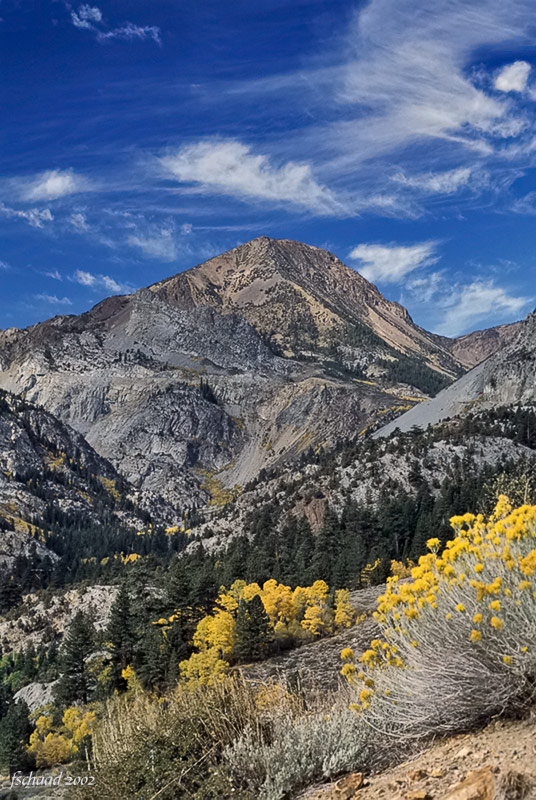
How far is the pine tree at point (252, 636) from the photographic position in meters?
35.7

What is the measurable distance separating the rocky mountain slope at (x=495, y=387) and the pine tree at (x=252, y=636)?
108945 millimetres

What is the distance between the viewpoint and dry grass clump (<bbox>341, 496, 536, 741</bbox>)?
6.02m

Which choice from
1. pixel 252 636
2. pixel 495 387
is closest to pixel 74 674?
pixel 252 636

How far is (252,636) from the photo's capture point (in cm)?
3581

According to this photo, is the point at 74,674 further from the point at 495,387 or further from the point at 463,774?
the point at 495,387

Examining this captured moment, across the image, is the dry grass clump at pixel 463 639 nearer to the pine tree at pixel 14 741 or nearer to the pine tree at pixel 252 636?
the pine tree at pixel 252 636

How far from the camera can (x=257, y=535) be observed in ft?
331

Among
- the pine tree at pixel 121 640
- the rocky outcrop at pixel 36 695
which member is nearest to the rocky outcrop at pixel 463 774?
the pine tree at pixel 121 640

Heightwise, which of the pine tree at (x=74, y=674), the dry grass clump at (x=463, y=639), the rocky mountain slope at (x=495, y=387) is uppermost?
the rocky mountain slope at (x=495, y=387)

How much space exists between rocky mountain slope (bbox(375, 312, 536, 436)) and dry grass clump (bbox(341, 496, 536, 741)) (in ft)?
439

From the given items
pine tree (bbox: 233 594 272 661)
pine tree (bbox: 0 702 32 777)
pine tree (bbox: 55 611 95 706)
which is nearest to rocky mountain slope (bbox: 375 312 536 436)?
pine tree (bbox: 55 611 95 706)

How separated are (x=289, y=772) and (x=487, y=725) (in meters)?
2.64

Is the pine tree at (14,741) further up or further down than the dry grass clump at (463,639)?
further down

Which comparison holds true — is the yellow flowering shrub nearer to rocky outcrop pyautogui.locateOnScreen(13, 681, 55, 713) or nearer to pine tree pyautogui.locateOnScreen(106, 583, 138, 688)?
pine tree pyautogui.locateOnScreen(106, 583, 138, 688)
